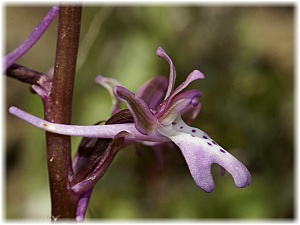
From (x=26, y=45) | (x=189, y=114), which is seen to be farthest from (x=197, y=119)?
(x=26, y=45)

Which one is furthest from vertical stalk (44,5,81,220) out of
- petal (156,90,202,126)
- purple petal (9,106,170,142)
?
petal (156,90,202,126)

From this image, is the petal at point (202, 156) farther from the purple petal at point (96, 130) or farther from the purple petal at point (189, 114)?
the purple petal at point (189, 114)

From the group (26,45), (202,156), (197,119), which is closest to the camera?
(202,156)

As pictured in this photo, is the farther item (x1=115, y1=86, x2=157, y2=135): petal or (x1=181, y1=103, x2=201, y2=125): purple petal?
(x1=181, y1=103, x2=201, y2=125): purple petal

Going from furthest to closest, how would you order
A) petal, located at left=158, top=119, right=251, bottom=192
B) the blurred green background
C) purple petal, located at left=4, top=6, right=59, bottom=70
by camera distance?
1. the blurred green background
2. purple petal, located at left=4, top=6, right=59, bottom=70
3. petal, located at left=158, top=119, right=251, bottom=192

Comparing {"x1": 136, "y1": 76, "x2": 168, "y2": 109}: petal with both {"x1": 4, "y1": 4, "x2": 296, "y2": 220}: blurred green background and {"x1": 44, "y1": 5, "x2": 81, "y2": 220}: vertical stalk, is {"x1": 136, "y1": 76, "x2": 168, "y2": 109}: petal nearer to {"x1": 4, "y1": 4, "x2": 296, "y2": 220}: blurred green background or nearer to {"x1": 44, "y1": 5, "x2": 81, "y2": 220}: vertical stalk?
{"x1": 44, "y1": 5, "x2": 81, "y2": 220}: vertical stalk

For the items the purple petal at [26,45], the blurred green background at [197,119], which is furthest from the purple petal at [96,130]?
the blurred green background at [197,119]

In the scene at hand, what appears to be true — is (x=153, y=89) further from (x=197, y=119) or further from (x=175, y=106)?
(x=197, y=119)

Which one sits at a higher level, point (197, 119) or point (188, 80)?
point (188, 80)
